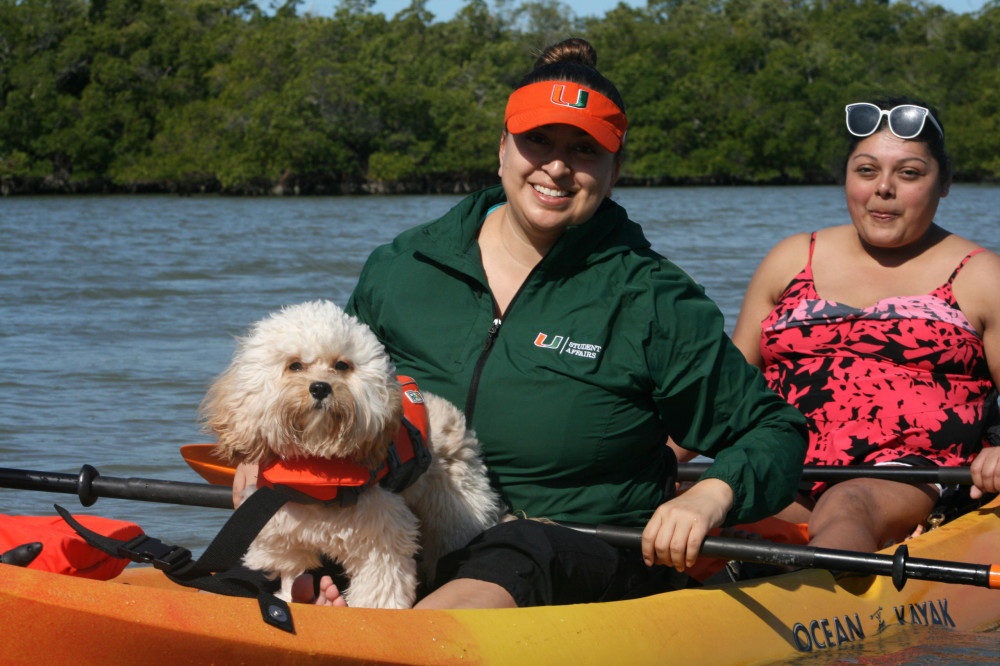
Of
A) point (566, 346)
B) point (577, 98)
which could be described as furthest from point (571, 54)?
point (566, 346)

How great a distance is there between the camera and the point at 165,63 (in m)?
70.5

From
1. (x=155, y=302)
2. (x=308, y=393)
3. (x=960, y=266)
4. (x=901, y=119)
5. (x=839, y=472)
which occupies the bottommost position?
(x=155, y=302)

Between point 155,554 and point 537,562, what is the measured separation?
3.12 feet

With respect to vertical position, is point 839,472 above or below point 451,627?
above

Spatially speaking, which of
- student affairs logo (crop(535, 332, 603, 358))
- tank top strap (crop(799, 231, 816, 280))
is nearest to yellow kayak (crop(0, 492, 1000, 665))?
student affairs logo (crop(535, 332, 603, 358))

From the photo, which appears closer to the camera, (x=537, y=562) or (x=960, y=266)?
(x=537, y=562)

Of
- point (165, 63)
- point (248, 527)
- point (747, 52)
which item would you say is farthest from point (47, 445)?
point (747, 52)

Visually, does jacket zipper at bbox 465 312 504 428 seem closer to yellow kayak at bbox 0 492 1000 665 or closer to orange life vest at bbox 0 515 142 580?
yellow kayak at bbox 0 492 1000 665

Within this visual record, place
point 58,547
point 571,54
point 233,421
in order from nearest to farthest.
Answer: point 233,421, point 58,547, point 571,54

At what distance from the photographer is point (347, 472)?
9.61ft

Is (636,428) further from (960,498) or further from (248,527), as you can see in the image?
(960,498)

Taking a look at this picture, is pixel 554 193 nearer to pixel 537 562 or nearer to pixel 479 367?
pixel 479 367

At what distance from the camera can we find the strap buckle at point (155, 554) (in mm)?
3000

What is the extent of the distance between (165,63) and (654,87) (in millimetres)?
30048
